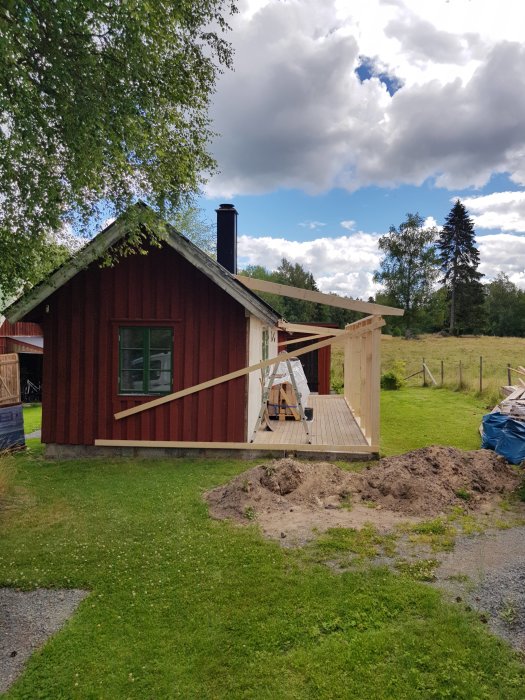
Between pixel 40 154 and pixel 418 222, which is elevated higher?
pixel 418 222

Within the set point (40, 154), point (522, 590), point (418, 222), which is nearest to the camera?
point (522, 590)

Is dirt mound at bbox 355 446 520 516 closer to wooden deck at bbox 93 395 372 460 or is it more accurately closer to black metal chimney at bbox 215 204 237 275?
wooden deck at bbox 93 395 372 460

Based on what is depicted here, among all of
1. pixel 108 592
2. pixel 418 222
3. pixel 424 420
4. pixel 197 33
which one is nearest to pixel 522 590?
pixel 108 592

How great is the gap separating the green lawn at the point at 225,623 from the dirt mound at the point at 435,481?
76.4 inches

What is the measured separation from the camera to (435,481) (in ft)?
20.3

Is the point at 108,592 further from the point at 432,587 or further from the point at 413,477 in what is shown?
the point at 413,477

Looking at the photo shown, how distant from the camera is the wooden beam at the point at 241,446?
27.3ft

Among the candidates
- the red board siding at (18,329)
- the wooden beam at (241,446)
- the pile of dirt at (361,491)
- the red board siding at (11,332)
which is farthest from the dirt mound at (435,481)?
the red board siding at (18,329)

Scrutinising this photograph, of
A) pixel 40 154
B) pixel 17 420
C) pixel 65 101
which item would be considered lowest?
pixel 17 420

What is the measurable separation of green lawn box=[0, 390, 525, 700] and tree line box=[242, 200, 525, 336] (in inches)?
1412

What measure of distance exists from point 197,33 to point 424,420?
10371 millimetres

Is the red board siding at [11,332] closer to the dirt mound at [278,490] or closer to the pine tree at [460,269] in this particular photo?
the dirt mound at [278,490]

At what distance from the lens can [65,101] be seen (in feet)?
14.8

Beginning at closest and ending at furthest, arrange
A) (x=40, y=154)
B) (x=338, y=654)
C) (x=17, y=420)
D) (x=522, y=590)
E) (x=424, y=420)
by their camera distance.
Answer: (x=338, y=654)
(x=522, y=590)
(x=40, y=154)
(x=17, y=420)
(x=424, y=420)
